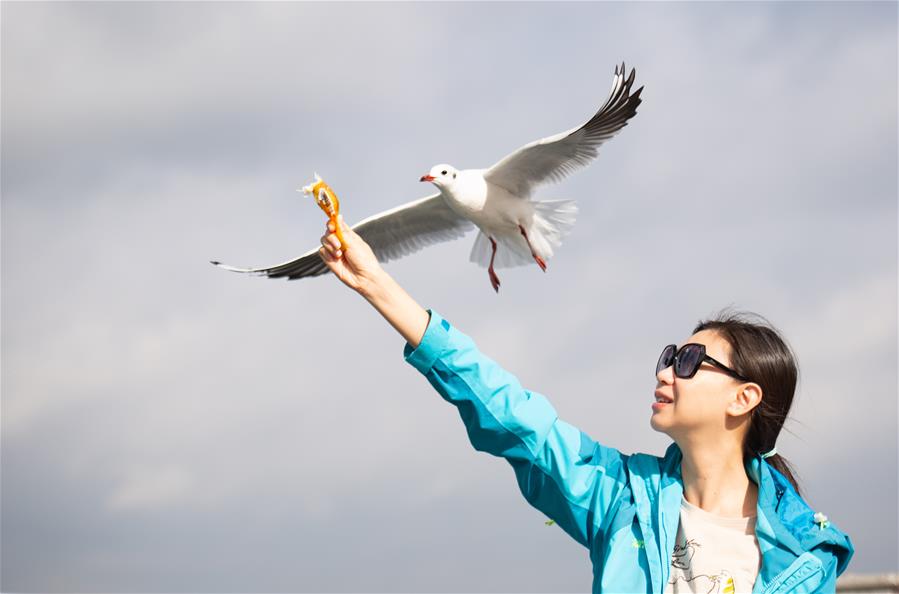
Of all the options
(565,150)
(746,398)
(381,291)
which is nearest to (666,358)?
(746,398)

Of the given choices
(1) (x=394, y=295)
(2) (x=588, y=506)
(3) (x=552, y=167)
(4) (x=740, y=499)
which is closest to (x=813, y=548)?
(4) (x=740, y=499)

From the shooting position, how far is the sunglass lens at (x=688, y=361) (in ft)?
7.32

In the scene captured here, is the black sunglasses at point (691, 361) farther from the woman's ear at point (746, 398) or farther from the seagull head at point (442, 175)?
the seagull head at point (442, 175)

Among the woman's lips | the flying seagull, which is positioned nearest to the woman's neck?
the woman's lips

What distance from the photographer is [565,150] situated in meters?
6.56

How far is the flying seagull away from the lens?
6352 mm

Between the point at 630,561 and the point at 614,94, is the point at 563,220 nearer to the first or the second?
the point at 614,94

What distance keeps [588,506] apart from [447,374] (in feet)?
1.62

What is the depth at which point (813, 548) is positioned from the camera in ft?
6.74

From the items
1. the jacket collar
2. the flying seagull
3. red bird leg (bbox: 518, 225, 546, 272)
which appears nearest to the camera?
the jacket collar

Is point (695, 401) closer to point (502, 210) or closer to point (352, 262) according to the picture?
point (352, 262)

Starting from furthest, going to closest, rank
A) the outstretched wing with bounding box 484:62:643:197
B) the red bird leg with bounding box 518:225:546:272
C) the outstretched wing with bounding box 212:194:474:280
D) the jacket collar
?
1. the outstretched wing with bounding box 212:194:474:280
2. the red bird leg with bounding box 518:225:546:272
3. the outstretched wing with bounding box 484:62:643:197
4. the jacket collar

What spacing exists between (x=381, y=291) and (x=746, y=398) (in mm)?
910

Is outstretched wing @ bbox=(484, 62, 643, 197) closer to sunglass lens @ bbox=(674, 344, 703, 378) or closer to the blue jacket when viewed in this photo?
sunglass lens @ bbox=(674, 344, 703, 378)
